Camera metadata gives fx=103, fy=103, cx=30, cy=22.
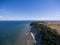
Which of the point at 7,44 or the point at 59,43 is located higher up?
the point at 59,43

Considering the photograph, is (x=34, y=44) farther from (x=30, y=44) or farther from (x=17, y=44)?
(x=17, y=44)

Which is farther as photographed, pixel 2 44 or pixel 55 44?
pixel 2 44

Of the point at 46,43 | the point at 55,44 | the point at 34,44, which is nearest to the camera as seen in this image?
the point at 55,44

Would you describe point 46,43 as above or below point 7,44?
above

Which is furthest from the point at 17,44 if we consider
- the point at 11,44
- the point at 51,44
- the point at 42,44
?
the point at 51,44

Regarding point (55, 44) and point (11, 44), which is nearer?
point (55, 44)

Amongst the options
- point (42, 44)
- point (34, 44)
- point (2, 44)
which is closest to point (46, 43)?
point (42, 44)

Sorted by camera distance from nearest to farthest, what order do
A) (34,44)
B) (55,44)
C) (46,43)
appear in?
(55,44) → (46,43) → (34,44)

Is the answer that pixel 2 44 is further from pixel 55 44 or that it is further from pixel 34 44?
pixel 55 44
